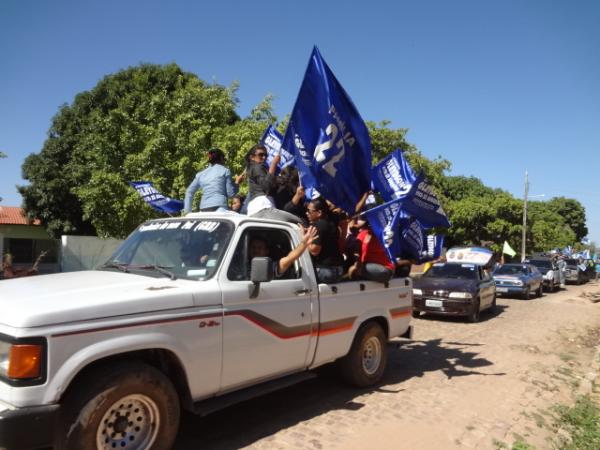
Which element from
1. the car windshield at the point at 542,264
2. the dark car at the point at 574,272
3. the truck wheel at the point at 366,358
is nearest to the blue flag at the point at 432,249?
the truck wheel at the point at 366,358

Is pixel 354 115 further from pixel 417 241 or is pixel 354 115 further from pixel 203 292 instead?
pixel 203 292

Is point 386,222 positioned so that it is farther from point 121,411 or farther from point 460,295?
point 460,295

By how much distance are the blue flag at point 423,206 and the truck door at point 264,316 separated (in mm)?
2348

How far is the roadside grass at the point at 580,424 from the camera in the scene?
4.67 meters

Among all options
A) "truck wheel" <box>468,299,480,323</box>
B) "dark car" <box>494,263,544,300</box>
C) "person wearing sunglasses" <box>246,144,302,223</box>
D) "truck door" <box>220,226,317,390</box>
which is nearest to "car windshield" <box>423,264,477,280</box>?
"truck wheel" <box>468,299,480,323</box>

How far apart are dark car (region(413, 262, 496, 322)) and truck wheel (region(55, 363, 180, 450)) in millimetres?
9795

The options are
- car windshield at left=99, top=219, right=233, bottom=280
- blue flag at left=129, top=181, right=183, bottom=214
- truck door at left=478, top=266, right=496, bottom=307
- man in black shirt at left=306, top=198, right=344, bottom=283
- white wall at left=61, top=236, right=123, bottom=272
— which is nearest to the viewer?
car windshield at left=99, top=219, right=233, bottom=280

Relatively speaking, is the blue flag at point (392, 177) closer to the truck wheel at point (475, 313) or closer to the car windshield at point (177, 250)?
the car windshield at point (177, 250)

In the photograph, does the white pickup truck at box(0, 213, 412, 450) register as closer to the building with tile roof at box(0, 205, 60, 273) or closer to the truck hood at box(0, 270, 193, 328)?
the truck hood at box(0, 270, 193, 328)

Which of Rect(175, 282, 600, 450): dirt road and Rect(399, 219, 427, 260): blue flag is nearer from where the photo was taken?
Rect(175, 282, 600, 450): dirt road

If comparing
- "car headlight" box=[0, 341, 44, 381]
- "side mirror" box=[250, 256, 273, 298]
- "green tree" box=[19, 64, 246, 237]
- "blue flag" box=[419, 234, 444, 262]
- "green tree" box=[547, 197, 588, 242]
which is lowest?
"car headlight" box=[0, 341, 44, 381]

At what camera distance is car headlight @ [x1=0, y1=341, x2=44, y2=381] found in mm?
2918

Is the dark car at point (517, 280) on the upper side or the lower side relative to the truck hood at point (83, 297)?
lower

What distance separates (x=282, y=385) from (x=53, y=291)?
2.24 meters
